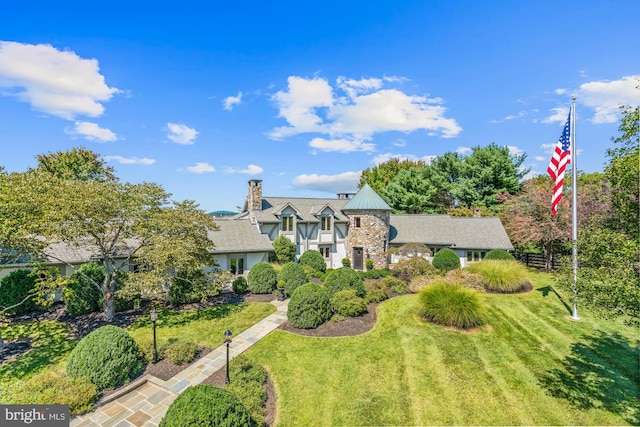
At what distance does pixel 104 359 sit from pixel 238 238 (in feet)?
42.8

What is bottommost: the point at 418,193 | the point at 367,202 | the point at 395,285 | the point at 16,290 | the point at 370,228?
the point at 395,285

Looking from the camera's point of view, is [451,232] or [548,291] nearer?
[548,291]

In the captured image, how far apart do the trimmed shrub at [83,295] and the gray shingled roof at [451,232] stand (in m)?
22.6

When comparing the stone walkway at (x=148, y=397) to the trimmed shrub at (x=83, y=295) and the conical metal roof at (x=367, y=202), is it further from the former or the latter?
the conical metal roof at (x=367, y=202)

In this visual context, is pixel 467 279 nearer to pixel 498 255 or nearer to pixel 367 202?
pixel 498 255

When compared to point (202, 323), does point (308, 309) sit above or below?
above

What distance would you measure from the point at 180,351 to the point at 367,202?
19.5m

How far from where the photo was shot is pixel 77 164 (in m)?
31.4

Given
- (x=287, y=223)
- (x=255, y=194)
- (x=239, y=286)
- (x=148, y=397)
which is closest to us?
(x=148, y=397)

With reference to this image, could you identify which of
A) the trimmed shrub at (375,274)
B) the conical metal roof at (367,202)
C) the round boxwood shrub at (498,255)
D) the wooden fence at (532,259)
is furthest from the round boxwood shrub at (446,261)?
the wooden fence at (532,259)

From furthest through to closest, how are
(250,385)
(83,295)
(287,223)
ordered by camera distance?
(287,223)
(83,295)
(250,385)

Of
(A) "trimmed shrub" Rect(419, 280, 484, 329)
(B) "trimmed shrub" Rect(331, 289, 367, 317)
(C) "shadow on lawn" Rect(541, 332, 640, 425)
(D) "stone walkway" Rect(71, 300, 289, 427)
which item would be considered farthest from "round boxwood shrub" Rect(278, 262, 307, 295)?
(C) "shadow on lawn" Rect(541, 332, 640, 425)

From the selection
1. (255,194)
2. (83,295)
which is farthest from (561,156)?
(83,295)

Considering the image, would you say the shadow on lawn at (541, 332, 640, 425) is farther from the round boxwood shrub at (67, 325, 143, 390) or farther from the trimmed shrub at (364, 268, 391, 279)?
the round boxwood shrub at (67, 325, 143, 390)
